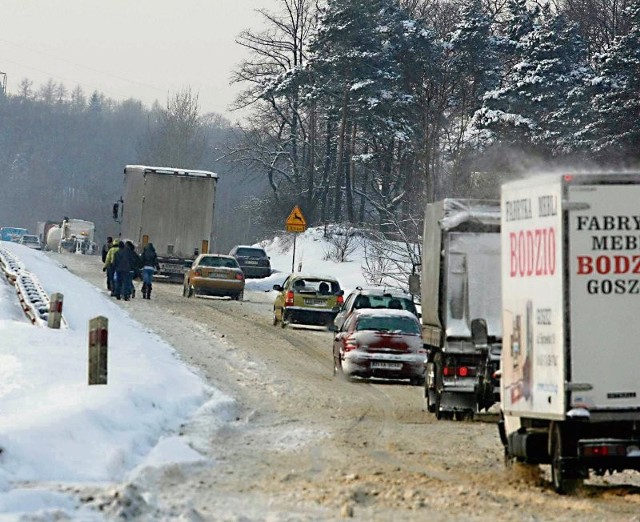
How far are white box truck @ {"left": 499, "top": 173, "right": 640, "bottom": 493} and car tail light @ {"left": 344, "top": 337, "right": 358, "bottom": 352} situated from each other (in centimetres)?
1151

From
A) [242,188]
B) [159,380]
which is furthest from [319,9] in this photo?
[242,188]

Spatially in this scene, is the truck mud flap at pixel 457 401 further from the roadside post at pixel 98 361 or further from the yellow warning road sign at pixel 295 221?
the yellow warning road sign at pixel 295 221

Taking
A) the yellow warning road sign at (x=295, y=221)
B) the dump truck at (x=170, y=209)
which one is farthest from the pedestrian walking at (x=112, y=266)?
the dump truck at (x=170, y=209)

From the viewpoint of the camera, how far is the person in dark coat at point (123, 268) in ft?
126

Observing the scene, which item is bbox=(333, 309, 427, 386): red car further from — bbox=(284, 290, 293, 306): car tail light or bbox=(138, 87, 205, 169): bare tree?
bbox=(138, 87, 205, 169): bare tree

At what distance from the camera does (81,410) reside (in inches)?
557

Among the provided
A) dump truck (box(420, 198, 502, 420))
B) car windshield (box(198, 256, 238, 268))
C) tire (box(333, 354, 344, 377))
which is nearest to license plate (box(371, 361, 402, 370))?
tire (box(333, 354, 344, 377))

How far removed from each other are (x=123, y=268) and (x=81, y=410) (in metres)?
24.6

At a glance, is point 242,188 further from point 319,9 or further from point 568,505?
point 568,505

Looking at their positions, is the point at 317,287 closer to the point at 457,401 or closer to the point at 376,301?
the point at 376,301

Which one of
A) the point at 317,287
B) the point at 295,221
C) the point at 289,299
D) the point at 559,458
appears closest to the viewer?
the point at 559,458

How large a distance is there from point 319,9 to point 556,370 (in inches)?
2553

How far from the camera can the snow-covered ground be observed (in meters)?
11.1

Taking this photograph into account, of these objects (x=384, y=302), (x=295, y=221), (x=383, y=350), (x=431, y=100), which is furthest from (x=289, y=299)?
(x=431, y=100)
